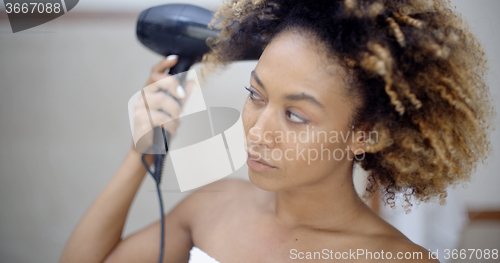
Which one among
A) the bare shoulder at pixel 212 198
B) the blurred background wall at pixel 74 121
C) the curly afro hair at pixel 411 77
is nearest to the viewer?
the curly afro hair at pixel 411 77

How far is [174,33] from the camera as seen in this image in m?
0.74

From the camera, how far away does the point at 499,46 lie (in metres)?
1.12

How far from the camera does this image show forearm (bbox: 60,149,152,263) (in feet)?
2.41

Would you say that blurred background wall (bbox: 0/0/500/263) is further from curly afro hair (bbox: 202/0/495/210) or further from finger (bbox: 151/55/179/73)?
curly afro hair (bbox: 202/0/495/210)

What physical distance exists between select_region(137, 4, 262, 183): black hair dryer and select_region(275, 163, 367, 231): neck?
0.31 meters

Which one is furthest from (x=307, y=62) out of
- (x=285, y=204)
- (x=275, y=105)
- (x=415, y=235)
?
(x=415, y=235)

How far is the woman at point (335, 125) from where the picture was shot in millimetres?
553

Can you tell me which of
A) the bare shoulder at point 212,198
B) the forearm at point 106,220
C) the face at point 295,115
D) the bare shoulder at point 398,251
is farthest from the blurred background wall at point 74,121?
the bare shoulder at point 398,251

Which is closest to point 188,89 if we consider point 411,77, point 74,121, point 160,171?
point 160,171

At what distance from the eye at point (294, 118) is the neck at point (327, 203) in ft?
0.58

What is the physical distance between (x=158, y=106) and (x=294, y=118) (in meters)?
0.32

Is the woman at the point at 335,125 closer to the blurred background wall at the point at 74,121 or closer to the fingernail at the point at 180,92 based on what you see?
the fingernail at the point at 180,92

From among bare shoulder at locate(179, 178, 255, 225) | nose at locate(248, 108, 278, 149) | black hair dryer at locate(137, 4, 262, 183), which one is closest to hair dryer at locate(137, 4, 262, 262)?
black hair dryer at locate(137, 4, 262, 183)

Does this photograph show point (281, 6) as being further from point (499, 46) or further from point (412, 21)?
point (499, 46)
